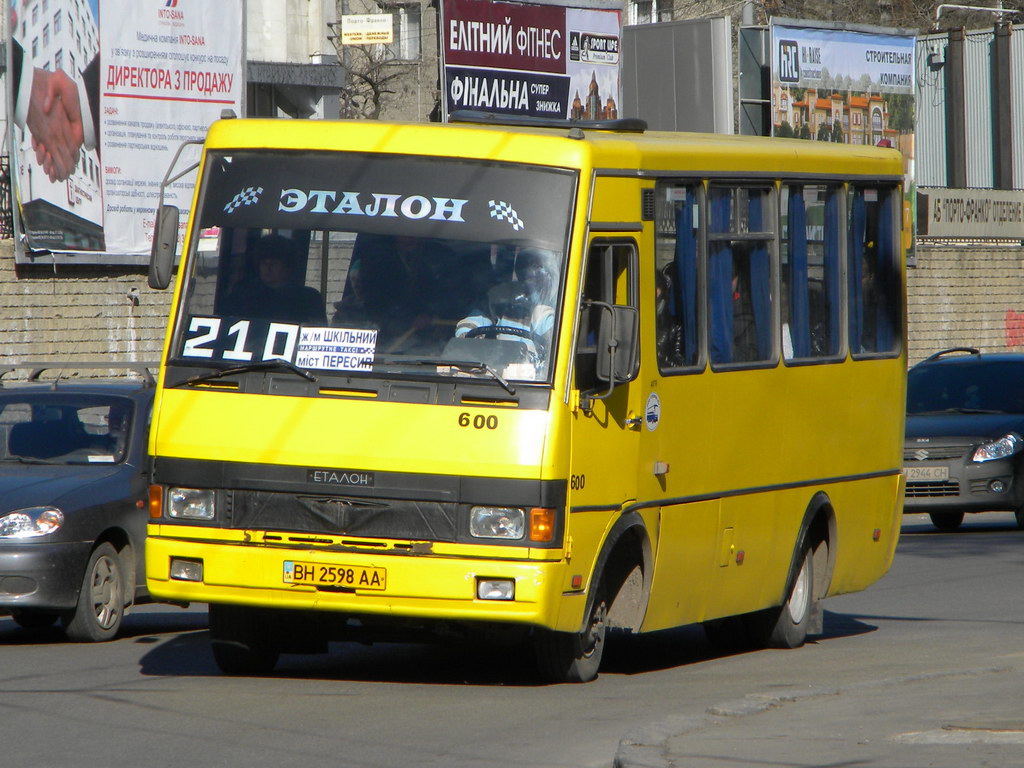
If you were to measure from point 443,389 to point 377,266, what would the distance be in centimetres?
71

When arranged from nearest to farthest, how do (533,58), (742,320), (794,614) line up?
(742,320) < (794,614) < (533,58)

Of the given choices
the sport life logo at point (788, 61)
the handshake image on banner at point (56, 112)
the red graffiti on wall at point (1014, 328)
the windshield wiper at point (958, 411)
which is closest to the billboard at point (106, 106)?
the handshake image on banner at point (56, 112)

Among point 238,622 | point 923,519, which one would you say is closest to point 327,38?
point 923,519

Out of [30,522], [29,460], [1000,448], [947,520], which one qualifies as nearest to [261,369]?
[30,522]

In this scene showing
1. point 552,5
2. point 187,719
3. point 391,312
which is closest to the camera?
point 187,719

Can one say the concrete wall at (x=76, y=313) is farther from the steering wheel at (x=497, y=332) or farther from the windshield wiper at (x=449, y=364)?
the steering wheel at (x=497, y=332)

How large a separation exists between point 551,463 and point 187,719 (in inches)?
74.6

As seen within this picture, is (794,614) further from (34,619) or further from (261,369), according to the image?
(34,619)

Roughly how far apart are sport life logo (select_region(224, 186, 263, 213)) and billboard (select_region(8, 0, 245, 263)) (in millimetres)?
14466

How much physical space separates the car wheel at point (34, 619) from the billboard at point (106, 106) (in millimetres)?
11892

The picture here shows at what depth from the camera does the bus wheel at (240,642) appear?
9.14m

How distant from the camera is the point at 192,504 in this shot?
866 cm

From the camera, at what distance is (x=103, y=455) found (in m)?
11.4

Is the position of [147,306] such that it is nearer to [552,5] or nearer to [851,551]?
[552,5]
